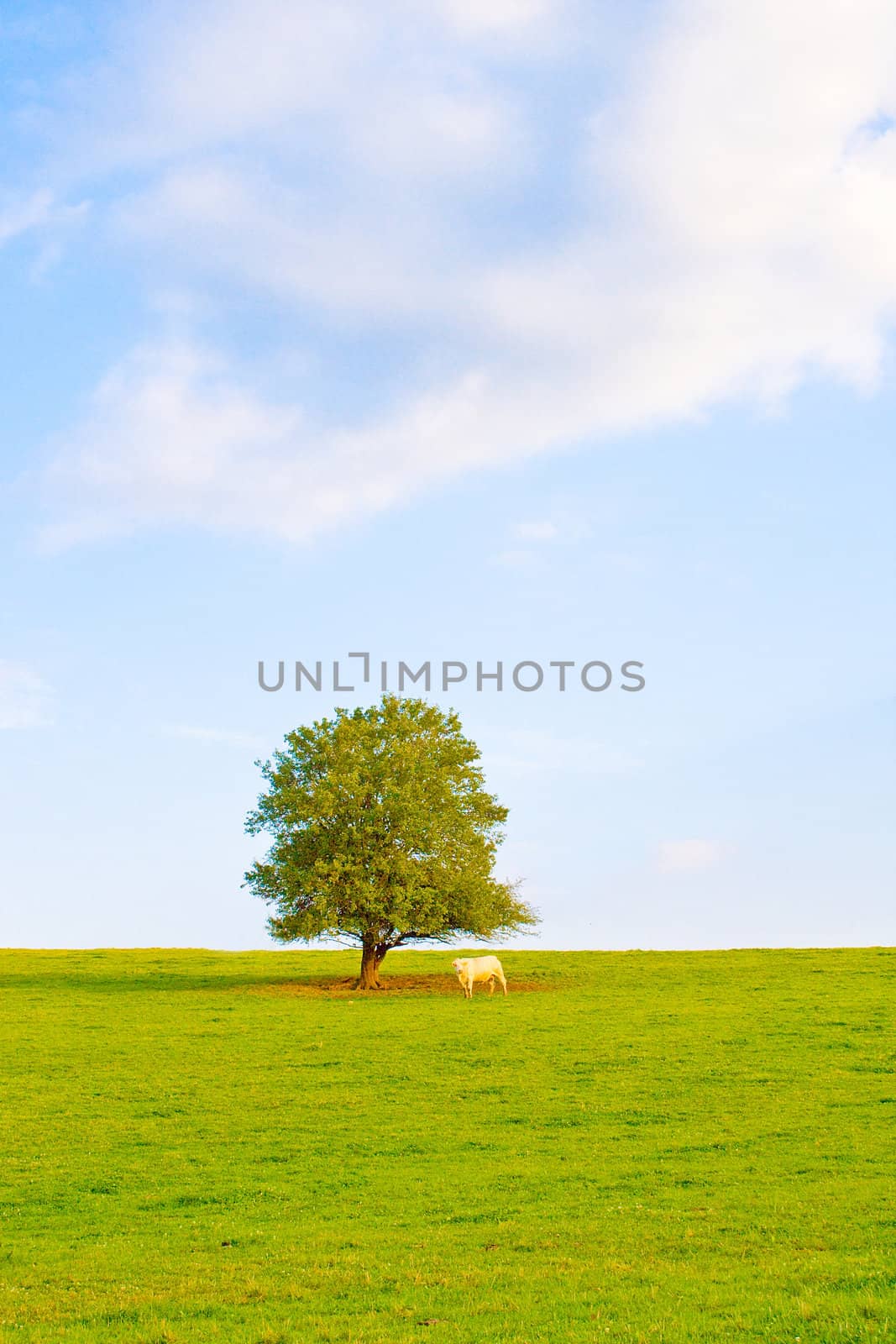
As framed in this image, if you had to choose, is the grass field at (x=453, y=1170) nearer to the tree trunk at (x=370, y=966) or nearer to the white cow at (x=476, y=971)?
the white cow at (x=476, y=971)

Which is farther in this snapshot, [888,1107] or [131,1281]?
[888,1107]

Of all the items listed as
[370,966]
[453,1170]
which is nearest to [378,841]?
[370,966]

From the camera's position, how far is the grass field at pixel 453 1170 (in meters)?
13.1

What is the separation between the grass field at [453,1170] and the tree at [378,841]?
590 cm

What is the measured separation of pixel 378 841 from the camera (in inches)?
1982

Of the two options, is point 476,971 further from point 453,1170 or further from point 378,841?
point 453,1170

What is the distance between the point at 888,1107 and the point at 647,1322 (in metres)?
15.4

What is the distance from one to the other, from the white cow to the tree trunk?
4.52 metres

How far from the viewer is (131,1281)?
49.2 feet

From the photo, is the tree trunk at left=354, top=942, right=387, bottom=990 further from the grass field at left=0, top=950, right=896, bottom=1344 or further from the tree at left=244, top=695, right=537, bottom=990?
the grass field at left=0, top=950, right=896, bottom=1344

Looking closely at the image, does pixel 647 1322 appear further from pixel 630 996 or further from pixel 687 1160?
pixel 630 996

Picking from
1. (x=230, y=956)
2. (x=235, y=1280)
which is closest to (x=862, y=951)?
(x=230, y=956)

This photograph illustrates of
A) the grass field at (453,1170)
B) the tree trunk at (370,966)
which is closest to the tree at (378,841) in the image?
the tree trunk at (370,966)

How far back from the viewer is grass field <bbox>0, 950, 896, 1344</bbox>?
1306cm
